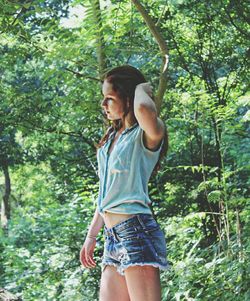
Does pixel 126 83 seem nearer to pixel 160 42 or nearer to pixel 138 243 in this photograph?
pixel 138 243

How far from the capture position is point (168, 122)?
19.7ft

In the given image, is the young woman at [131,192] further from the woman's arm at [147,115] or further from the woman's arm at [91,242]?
the woman's arm at [91,242]

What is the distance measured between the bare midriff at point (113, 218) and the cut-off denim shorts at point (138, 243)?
13 mm

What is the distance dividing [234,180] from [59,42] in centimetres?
288

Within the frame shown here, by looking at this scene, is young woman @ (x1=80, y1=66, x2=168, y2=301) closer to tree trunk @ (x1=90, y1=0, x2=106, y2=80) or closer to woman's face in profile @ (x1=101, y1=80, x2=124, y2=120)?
woman's face in profile @ (x1=101, y1=80, x2=124, y2=120)

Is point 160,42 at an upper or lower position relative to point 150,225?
upper

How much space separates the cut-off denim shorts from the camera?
6.44 feet

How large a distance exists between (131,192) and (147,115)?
0.30 m

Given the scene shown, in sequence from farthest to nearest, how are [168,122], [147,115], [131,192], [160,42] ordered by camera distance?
[168,122], [160,42], [131,192], [147,115]

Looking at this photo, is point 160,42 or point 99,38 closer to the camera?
point 160,42

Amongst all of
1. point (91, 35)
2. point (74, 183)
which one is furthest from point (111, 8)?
point (74, 183)

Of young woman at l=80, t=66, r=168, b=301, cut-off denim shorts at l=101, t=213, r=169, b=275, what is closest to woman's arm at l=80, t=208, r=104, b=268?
young woman at l=80, t=66, r=168, b=301

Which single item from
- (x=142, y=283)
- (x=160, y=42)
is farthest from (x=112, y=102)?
(x=160, y=42)

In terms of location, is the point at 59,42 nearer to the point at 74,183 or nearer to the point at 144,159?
the point at 144,159
